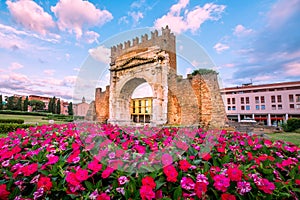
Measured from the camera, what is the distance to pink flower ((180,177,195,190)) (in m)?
1.04

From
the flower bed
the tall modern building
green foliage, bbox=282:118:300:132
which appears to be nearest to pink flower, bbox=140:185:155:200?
the flower bed

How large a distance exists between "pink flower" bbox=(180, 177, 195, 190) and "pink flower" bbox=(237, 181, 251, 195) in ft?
0.92

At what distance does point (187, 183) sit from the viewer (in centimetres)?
107

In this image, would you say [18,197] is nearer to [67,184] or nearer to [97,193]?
[67,184]

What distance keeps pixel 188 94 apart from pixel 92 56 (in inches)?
303

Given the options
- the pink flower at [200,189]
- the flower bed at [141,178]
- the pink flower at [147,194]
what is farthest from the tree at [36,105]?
the pink flower at [200,189]

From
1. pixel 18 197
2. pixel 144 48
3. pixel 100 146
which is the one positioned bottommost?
pixel 18 197

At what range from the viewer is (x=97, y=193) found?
100cm

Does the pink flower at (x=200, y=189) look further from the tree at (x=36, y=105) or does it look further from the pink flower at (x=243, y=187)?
the tree at (x=36, y=105)

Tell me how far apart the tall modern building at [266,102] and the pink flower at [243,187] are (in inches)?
1264

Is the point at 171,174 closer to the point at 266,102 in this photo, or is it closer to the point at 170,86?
the point at 170,86

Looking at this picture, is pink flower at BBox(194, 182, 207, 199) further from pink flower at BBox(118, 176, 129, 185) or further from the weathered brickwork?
the weathered brickwork

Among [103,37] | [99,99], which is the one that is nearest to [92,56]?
[103,37]

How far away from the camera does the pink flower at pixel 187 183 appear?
3.40ft
